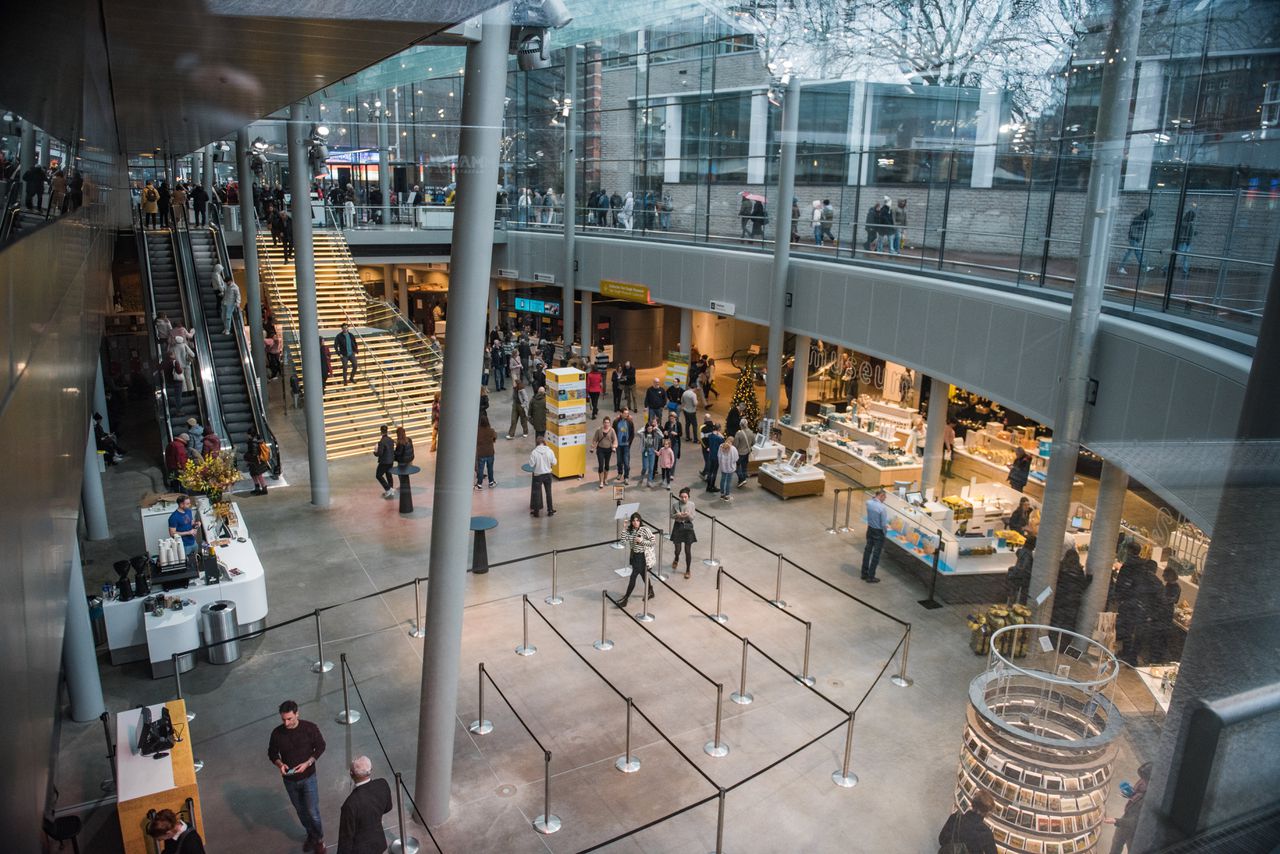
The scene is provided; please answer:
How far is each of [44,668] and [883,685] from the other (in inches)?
318

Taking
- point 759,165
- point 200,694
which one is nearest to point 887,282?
point 759,165

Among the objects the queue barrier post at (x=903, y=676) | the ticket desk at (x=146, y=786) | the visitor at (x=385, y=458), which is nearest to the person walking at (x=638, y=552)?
the queue barrier post at (x=903, y=676)

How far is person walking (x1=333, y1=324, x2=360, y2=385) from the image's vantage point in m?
15.6

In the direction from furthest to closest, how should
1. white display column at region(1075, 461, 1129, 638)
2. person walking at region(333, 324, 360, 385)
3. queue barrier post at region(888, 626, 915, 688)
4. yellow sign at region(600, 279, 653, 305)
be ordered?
yellow sign at region(600, 279, 653, 305)
person walking at region(333, 324, 360, 385)
queue barrier post at region(888, 626, 915, 688)
white display column at region(1075, 461, 1129, 638)

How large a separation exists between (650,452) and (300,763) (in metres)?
9.75

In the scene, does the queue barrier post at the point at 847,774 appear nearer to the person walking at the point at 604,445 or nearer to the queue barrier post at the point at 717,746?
the queue barrier post at the point at 717,746

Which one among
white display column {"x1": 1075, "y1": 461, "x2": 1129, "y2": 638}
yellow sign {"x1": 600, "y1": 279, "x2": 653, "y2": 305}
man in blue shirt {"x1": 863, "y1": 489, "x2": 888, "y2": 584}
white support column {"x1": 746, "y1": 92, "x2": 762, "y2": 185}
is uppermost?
white support column {"x1": 746, "y1": 92, "x2": 762, "y2": 185}

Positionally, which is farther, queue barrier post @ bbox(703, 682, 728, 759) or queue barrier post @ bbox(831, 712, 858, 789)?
queue barrier post @ bbox(703, 682, 728, 759)

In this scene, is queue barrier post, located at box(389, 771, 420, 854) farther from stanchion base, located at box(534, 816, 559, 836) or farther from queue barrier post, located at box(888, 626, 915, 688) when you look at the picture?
queue barrier post, located at box(888, 626, 915, 688)

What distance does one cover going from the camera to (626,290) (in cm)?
2216

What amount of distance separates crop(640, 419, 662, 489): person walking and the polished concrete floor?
2.50 metres

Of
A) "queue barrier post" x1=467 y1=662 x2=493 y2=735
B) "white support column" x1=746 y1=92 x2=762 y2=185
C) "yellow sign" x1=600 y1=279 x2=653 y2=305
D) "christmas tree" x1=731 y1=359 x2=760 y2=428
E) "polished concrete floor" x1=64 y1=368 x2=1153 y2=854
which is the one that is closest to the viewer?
"polished concrete floor" x1=64 y1=368 x2=1153 y2=854

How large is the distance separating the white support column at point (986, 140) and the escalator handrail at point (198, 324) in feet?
43.3

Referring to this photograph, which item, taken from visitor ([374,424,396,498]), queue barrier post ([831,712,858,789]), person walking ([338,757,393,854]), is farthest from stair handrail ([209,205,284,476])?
queue barrier post ([831,712,858,789])
